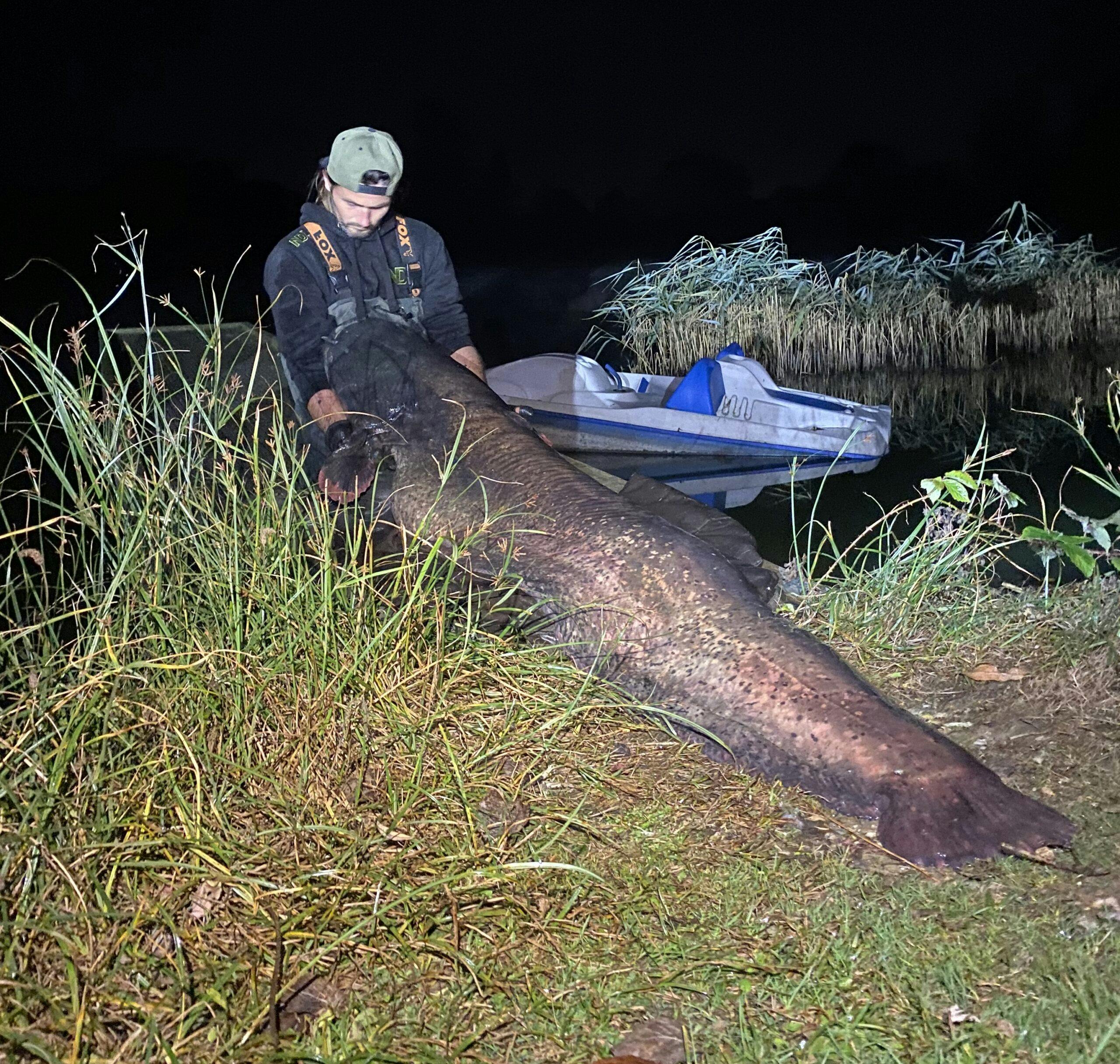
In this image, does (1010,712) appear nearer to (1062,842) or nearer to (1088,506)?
(1062,842)

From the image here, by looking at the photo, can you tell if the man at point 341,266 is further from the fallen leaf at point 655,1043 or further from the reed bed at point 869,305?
the reed bed at point 869,305

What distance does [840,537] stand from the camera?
6.54m

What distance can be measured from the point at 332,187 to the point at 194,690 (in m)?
2.20

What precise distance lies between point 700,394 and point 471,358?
13.7 ft

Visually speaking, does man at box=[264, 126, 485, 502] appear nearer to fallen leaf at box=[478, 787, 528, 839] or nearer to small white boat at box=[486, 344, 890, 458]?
fallen leaf at box=[478, 787, 528, 839]

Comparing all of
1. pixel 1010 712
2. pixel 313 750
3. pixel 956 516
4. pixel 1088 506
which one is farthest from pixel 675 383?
pixel 313 750

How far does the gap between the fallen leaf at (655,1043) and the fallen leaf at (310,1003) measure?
17.8 inches

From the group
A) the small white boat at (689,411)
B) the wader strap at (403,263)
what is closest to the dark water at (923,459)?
Answer: the small white boat at (689,411)

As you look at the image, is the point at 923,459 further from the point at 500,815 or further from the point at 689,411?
the point at 500,815

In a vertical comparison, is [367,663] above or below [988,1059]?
above

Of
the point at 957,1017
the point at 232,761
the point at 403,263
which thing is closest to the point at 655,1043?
the point at 957,1017

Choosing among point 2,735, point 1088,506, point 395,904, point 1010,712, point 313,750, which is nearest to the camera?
point 395,904

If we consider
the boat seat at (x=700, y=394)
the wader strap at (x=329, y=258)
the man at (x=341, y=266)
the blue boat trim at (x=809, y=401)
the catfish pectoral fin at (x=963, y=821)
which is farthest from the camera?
the boat seat at (x=700, y=394)

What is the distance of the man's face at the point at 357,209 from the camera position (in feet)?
12.7
